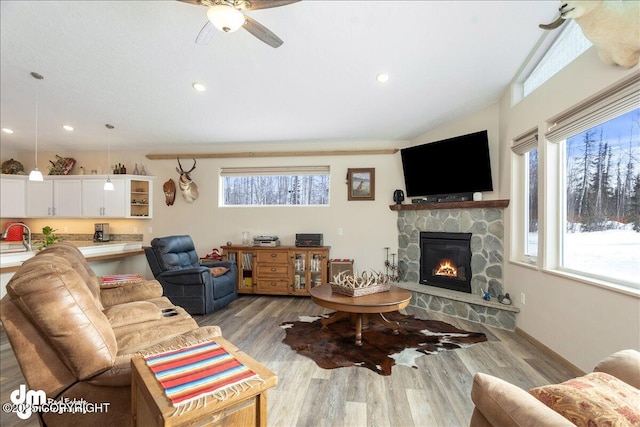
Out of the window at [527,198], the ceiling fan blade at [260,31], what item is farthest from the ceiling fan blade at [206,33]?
the window at [527,198]

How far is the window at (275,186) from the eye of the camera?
5098 millimetres

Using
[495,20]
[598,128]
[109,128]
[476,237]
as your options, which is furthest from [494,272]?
[109,128]

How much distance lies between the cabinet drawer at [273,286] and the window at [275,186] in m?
1.37

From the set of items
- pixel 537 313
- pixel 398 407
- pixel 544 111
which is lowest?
pixel 398 407

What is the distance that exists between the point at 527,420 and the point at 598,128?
8.39 feet

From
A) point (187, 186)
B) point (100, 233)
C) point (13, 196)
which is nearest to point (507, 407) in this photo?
point (187, 186)

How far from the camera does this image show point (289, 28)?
2.57m

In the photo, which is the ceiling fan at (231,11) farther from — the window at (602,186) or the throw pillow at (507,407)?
the window at (602,186)

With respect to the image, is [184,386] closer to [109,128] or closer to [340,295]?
[340,295]

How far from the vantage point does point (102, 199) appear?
202 inches

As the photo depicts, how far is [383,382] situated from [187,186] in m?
4.37

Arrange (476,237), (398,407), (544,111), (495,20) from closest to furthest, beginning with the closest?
(398,407) < (495,20) < (544,111) < (476,237)

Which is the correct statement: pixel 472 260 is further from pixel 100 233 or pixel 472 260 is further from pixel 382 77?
pixel 100 233

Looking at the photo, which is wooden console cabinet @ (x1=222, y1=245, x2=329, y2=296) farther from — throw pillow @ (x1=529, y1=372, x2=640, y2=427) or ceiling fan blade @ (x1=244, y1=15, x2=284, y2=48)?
throw pillow @ (x1=529, y1=372, x2=640, y2=427)
